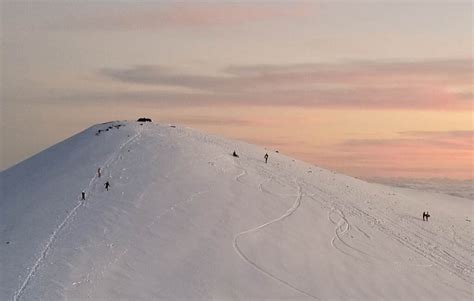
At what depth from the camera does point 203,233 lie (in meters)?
33.8

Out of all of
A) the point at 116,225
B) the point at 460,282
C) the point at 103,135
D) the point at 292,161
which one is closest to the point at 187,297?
the point at 116,225

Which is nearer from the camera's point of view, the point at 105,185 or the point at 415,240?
the point at 105,185

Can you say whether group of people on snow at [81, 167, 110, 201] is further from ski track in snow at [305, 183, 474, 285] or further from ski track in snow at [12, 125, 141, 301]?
ski track in snow at [305, 183, 474, 285]

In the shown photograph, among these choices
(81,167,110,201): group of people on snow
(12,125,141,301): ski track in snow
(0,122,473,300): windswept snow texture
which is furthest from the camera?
(81,167,110,201): group of people on snow

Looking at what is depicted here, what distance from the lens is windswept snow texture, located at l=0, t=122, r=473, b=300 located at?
29156mm

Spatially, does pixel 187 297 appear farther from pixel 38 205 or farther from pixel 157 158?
pixel 157 158

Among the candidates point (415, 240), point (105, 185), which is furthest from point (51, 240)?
point (415, 240)

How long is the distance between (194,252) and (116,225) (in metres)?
5.05

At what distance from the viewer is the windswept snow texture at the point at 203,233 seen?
95.7ft

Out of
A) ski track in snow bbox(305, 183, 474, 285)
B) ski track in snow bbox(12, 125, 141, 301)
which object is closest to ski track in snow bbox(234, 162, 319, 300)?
ski track in snow bbox(305, 183, 474, 285)

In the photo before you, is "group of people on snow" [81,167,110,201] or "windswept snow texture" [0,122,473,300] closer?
"windswept snow texture" [0,122,473,300]

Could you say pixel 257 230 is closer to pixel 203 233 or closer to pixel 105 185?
pixel 203 233

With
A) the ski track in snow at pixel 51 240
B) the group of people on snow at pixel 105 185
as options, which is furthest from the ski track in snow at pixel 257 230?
the ski track in snow at pixel 51 240

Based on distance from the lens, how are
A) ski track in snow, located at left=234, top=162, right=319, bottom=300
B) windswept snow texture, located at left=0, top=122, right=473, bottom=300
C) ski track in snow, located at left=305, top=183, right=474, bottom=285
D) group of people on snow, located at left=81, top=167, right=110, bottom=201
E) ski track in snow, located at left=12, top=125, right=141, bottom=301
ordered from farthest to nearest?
group of people on snow, located at left=81, top=167, right=110, bottom=201 < ski track in snow, located at left=305, top=183, right=474, bottom=285 < ski track in snow, located at left=234, top=162, right=319, bottom=300 < windswept snow texture, located at left=0, top=122, right=473, bottom=300 < ski track in snow, located at left=12, top=125, right=141, bottom=301
